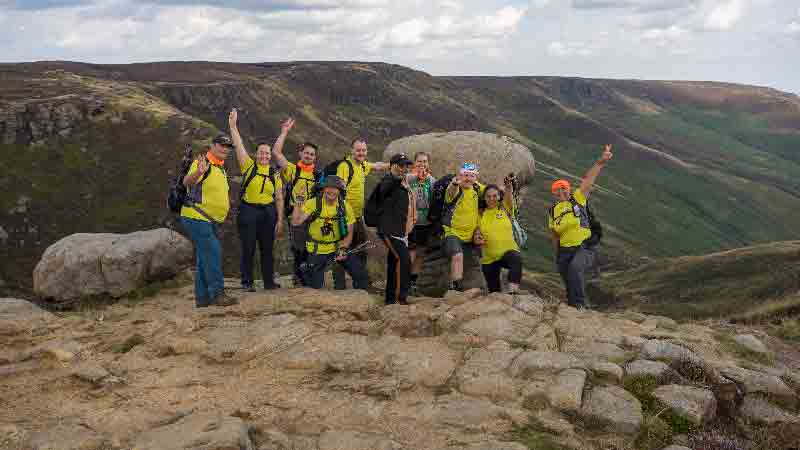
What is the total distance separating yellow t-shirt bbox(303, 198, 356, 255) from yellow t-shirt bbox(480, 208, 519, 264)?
293 cm

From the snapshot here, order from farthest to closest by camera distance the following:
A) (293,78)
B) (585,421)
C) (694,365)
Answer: (293,78), (694,365), (585,421)

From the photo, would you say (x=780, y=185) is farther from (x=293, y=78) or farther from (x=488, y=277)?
(x=488, y=277)

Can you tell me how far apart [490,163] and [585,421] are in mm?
13130

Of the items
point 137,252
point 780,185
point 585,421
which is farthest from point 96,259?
point 780,185

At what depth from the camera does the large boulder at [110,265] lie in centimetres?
1667

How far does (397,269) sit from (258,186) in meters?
3.40

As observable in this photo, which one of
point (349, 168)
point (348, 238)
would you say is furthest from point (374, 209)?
point (349, 168)

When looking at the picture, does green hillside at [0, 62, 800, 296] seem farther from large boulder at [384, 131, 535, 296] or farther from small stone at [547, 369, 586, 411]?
small stone at [547, 369, 586, 411]

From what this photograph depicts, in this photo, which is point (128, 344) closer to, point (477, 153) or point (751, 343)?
point (751, 343)

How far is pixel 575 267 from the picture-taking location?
13.2 meters

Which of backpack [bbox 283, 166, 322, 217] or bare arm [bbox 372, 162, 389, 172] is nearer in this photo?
bare arm [bbox 372, 162, 389, 172]

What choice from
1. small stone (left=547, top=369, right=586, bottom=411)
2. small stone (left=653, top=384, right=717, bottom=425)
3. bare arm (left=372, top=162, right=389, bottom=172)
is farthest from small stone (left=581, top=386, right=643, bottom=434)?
bare arm (left=372, top=162, right=389, bottom=172)

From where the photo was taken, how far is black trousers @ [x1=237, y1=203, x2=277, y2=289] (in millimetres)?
12719

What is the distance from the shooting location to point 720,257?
176ft
